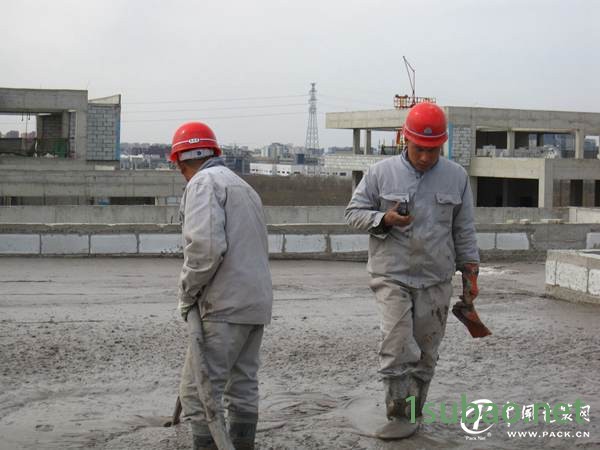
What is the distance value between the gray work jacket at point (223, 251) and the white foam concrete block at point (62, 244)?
9.70 m

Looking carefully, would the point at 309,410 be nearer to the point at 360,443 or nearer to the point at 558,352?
the point at 360,443

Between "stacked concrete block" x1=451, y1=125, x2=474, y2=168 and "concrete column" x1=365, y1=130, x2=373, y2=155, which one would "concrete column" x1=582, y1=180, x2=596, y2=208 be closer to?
"stacked concrete block" x1=451, y1=125, x2=474, y2=168

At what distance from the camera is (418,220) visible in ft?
18.0

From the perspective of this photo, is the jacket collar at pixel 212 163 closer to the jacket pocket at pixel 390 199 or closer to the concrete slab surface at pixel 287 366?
the jacket pocket at pixel 390 199

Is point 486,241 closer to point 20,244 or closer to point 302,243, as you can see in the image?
point 302,243

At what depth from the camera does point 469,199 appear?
5.72 m

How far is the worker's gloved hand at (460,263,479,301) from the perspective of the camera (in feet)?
18.6

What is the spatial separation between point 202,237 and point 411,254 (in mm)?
1447

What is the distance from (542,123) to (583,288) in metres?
37.3

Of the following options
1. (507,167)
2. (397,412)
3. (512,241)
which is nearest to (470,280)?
(397,412)

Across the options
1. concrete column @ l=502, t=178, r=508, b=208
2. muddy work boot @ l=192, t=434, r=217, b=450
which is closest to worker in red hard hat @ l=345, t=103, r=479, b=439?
muddy work boot @ l=192, t=434, r=217, b=450

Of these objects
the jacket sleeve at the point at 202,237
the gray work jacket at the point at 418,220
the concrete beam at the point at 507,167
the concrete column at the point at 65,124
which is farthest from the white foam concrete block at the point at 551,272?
the concrete column at the point at 65,124

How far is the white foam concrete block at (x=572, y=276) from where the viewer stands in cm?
1071

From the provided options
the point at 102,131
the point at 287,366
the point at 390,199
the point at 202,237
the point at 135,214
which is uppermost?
the point at 102,131
